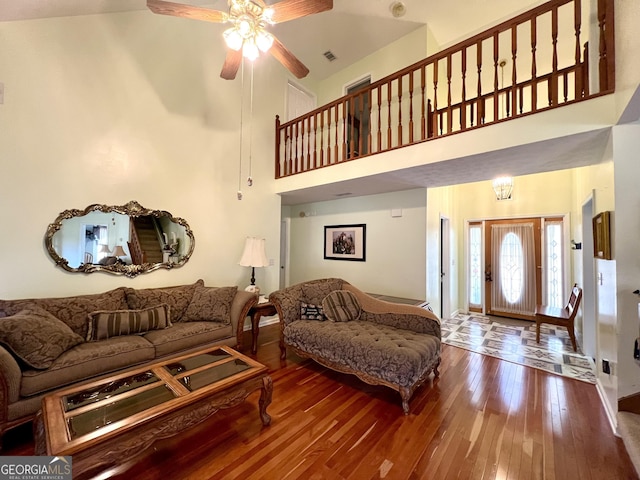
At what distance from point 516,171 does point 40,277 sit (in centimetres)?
525

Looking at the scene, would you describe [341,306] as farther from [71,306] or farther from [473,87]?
[473,87]

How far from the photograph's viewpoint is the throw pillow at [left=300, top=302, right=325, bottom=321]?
318 centimetres

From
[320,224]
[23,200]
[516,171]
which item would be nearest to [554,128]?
[516,171]

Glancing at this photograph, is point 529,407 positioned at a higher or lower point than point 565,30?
lower

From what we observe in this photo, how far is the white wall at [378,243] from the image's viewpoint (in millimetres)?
4124

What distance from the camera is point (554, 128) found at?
2127 millimetres

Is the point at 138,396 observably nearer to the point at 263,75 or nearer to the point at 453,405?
the point at 453,405

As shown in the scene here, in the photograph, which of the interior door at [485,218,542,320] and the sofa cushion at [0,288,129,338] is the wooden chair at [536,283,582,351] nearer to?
the interior door at [485,218,542,320]

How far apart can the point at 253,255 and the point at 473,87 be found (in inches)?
202

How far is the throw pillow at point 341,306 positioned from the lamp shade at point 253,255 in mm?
1208

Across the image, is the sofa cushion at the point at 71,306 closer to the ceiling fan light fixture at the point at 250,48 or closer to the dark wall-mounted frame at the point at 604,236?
the ceiling fan light fixture at the point at 250,48

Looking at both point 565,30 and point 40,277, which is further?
point 565,30

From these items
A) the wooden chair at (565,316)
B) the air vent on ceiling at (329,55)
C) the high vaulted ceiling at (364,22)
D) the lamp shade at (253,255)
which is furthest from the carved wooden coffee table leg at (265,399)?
the air vent on ceiling at (329,55)

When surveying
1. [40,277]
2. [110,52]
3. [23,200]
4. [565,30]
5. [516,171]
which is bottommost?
[40,277]
